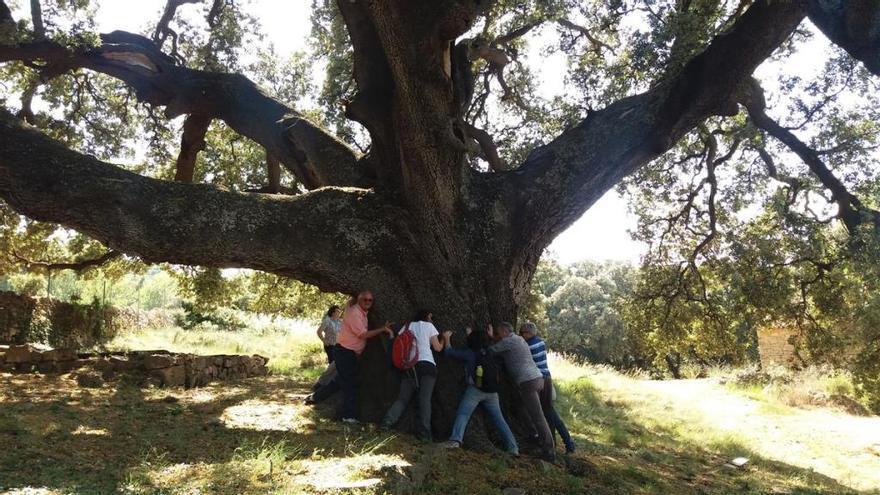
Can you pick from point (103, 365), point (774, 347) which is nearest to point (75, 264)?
point (103, 365)

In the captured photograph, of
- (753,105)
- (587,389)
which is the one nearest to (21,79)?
(753,105)

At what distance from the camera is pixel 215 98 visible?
351 inches

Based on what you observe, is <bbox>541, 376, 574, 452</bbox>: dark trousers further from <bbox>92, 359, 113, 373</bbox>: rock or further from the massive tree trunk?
<bbox>92, 359, 113, 373</bbox>: rock

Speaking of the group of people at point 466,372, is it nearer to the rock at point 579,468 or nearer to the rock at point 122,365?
the rock at point 579,468

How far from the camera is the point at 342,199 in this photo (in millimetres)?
7328

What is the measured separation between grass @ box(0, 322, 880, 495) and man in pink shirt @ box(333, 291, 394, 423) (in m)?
0.35

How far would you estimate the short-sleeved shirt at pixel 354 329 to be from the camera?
7.08m

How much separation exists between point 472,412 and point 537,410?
73 centimetres

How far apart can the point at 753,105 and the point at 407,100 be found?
5.91m

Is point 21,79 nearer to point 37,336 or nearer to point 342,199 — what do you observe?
point 37,336

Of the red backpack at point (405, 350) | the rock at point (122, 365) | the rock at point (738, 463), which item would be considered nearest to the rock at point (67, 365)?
the rock at point (122, 365)

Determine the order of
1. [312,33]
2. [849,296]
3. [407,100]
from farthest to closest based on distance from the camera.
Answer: [312,33], [849,296], [407,100]

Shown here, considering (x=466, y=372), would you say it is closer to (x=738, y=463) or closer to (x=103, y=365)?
(x=738, y=463)

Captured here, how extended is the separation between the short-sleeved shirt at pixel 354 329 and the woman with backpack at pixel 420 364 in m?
0.62
